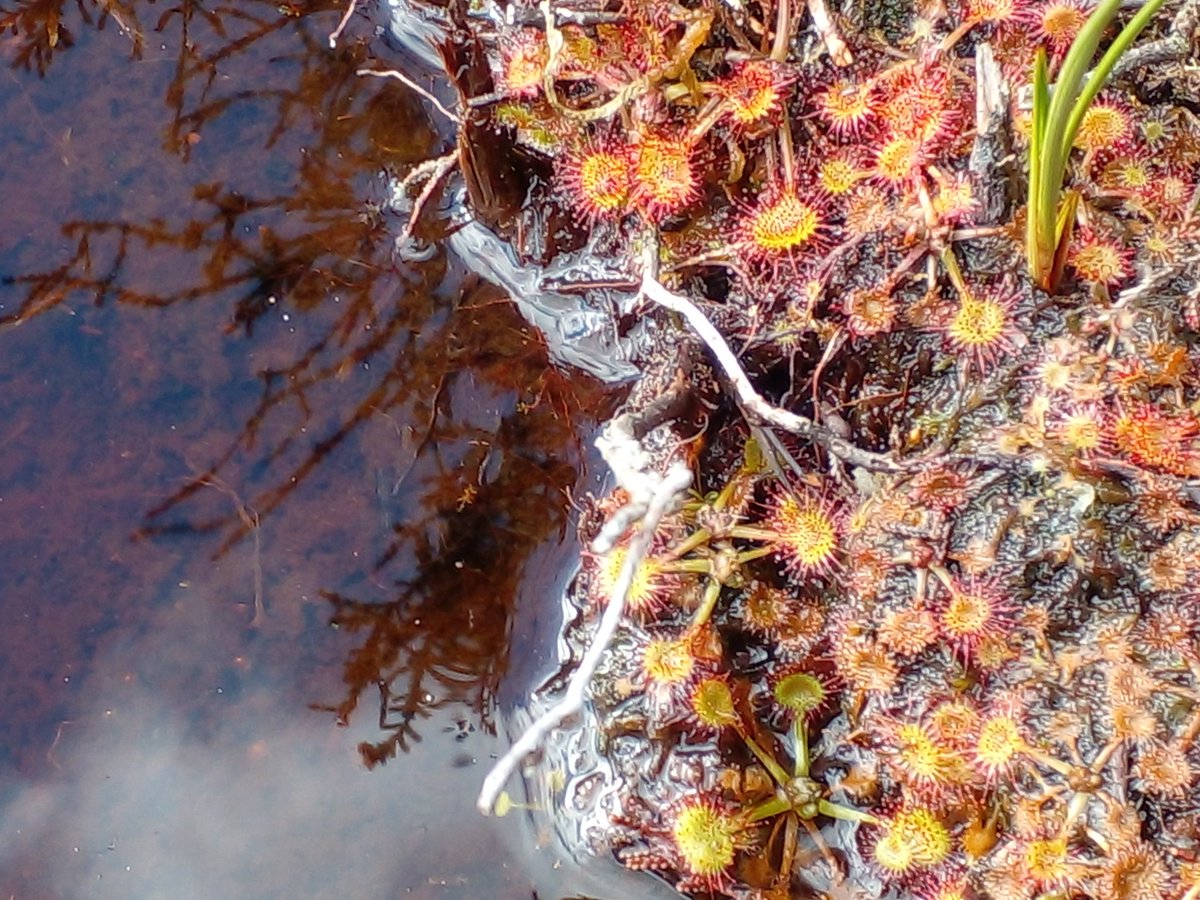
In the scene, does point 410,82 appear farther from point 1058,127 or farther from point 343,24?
point 1058,127

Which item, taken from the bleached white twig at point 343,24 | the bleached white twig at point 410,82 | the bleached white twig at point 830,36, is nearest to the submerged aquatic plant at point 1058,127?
the bleached white twig at point 830,36

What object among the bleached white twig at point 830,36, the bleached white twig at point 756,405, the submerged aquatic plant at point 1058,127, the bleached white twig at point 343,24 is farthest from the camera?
the bleached white twig at point 343,24

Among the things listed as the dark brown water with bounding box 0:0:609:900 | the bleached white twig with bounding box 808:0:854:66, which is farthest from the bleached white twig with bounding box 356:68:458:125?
the bleached white twig with bounding box 808:0:854:66

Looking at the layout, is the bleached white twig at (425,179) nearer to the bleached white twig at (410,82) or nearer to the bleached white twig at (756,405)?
the bleached white twig at (410,82)

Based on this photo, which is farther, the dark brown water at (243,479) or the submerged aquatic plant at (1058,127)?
the dark brown water at (243,479)

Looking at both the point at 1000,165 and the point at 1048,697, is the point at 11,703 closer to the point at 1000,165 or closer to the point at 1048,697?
the point at 1048,697

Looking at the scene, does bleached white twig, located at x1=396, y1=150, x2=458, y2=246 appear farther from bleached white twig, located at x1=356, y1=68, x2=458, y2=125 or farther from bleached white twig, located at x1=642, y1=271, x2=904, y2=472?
bleached white twig, located at x1=642, y1=271, x2=904, y2=472
